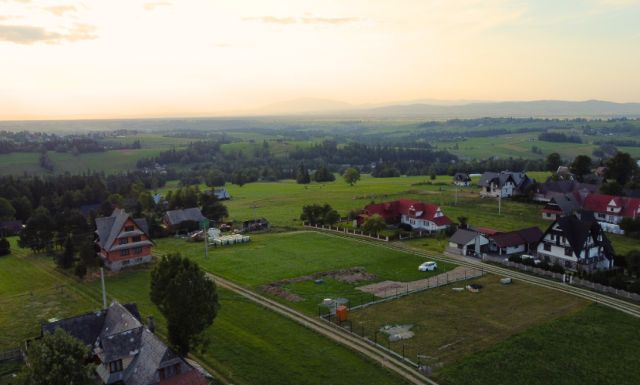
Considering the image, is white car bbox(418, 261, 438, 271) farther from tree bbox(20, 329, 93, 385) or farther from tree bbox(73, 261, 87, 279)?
tree bbox(20, 329, 93, 385)

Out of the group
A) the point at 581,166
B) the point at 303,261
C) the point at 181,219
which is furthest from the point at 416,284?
the point at 581,166

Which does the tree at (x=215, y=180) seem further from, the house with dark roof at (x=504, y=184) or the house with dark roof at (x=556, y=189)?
the house with dark roof at (x=556, y=189)

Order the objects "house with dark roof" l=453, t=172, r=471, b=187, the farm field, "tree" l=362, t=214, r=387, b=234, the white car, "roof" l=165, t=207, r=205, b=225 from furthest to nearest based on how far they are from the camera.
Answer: "house with dark roof" l=453, t=172, r=471, b=187 < "roof" l=165, t=207, r=205, b=225 < "tree" l=362, t=214, r=387, b=234 < the white car < the farm field

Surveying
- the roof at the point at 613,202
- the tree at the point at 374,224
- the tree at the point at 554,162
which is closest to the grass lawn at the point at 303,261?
the tree at the point at 374,224

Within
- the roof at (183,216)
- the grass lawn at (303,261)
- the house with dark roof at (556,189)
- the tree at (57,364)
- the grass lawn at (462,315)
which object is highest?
the tree at (57,364)

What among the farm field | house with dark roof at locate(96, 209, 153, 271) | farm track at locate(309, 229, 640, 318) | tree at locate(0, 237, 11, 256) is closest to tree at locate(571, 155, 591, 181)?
farm track at locate(309, 229, 640, 318)

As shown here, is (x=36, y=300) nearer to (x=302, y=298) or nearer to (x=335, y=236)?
(x=302, y=298)
